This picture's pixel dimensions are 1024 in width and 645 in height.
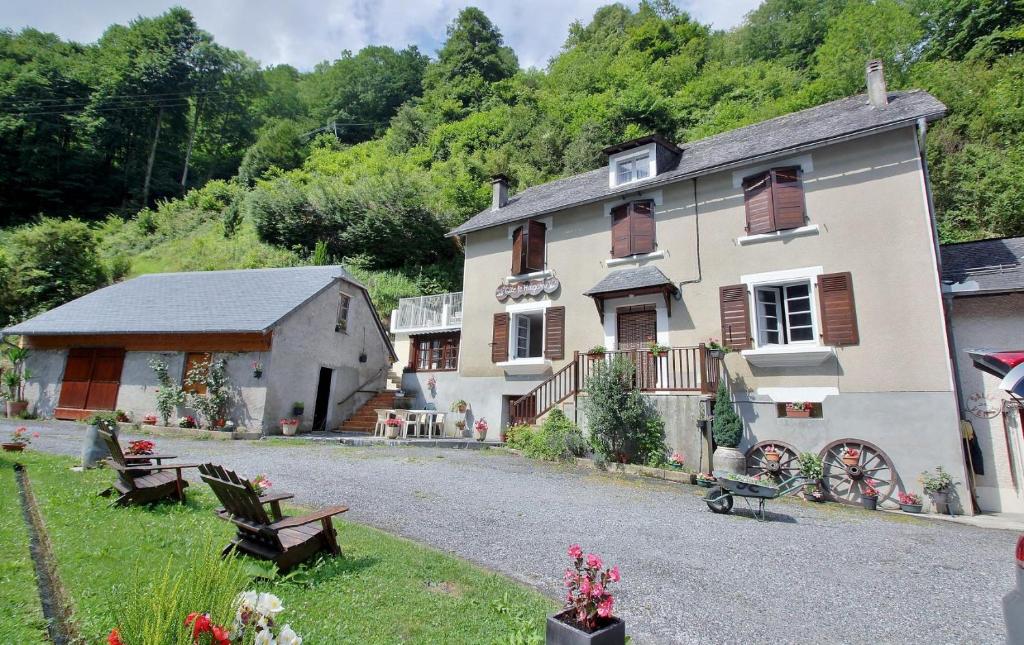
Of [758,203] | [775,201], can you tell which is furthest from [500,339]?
[775,201]

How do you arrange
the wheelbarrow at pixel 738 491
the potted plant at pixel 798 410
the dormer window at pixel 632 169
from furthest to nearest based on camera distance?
the dormer window at pixel 632 169 < the potted plant at pixel 798 410 < the wheelbarrow at pixel 738 491

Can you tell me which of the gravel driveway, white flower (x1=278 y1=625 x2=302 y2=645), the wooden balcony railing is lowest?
the gravel driveway

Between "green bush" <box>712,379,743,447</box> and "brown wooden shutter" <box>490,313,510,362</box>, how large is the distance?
6.47 m

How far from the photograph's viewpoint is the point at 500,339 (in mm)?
15281

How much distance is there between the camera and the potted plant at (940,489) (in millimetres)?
8641

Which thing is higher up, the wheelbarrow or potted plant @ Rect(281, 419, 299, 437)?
potted plant @ Rect(281, 419, 299, 437)

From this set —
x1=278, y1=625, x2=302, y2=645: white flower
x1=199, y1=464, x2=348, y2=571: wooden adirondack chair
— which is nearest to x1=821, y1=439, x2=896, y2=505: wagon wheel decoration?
x1=199, y1=464, x2=348, y2=571: wooden adirondack chair

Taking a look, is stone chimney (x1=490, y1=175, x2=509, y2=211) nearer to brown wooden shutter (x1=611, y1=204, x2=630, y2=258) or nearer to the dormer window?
the dormer window

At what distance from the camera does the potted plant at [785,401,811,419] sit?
33.3 feet

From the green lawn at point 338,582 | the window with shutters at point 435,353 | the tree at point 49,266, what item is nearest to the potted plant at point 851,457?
the green lawn at point 338,582

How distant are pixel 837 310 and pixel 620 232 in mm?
A: 5605

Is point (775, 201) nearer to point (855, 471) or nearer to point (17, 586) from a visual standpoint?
point (855, 471)

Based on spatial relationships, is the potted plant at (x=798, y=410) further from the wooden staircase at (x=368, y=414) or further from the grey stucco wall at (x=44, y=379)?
the grey stucco wall at (x=44, y=379)

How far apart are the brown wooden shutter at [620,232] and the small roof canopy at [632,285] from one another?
54 centimetres
